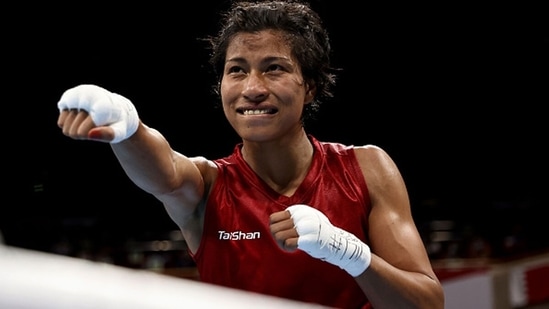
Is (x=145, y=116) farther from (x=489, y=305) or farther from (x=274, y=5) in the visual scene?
(x=274, y=5)

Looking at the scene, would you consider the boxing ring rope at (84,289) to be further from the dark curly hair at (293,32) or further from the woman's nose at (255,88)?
the dark curly hair at (293,32)

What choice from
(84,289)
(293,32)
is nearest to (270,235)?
(293,32)

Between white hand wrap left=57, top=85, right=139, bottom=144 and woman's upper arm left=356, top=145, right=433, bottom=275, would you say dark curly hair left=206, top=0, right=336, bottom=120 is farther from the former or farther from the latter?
white hand wrap left=57, top=85, right=139, bottom=144

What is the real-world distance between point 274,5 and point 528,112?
9008mm

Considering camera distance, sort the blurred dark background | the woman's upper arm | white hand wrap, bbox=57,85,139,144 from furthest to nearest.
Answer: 1. the blurred dark background
2. the woman's upper arm
3. white hand wrap, bbox=57,85,139,144

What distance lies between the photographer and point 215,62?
2.40 meters

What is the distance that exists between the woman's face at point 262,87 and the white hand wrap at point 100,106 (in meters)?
0.46

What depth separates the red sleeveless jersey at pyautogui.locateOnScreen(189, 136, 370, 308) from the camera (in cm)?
214

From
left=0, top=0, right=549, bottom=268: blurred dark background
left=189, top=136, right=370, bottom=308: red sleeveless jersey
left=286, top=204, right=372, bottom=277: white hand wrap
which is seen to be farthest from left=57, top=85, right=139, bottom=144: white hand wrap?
left=0, top=0, right=549, bottom=268: blurred dark background

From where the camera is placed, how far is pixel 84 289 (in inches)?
22.5

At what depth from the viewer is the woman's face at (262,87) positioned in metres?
2.15

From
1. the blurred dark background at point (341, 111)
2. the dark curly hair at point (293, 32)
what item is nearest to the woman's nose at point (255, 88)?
the dark curly hair at point (293, 32)

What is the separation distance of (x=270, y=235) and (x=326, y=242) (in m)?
0.36

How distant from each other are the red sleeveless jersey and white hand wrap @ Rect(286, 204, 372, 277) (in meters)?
0.24
